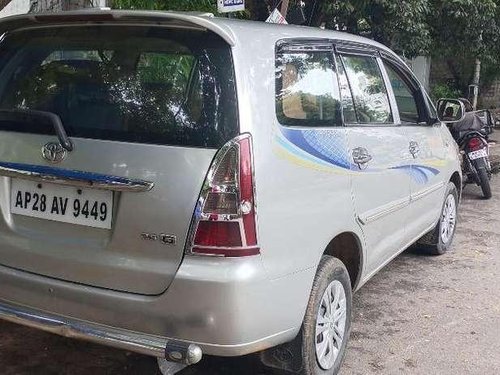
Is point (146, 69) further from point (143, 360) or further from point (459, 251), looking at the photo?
point (459, 251)

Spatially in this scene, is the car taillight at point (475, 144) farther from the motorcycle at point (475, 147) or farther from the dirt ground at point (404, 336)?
the dirt ground at point (404, 336)

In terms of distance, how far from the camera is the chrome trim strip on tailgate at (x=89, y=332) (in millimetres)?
2461

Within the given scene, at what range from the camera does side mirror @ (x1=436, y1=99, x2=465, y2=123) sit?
17.0ft

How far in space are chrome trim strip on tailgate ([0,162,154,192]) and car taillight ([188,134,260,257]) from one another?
0.25 m

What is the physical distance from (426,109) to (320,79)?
1838 mm

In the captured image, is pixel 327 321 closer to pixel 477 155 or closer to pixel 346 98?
pixel 346 98

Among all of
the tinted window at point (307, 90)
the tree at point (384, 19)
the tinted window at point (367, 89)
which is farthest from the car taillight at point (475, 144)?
the tinted window at point (307, 90)

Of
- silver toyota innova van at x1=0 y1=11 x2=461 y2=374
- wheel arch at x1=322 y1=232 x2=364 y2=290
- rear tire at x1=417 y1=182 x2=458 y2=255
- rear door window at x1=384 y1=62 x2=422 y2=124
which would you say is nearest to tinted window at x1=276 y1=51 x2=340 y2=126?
silver toyota innova van at x1=0 y1=11 x2=461 y2=374

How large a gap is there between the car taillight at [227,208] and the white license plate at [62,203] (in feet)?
1.34

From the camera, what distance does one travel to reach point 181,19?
260cm

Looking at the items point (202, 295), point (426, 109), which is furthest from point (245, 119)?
point (426, 109)

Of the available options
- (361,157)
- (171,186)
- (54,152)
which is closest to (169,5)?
(361,157)

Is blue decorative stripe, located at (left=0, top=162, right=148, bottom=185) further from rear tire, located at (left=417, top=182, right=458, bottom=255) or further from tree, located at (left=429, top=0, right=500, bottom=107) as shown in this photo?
tree, located at (left=429, top=0, right=500, bottom=107)

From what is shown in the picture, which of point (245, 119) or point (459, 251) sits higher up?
point (245, 119)
